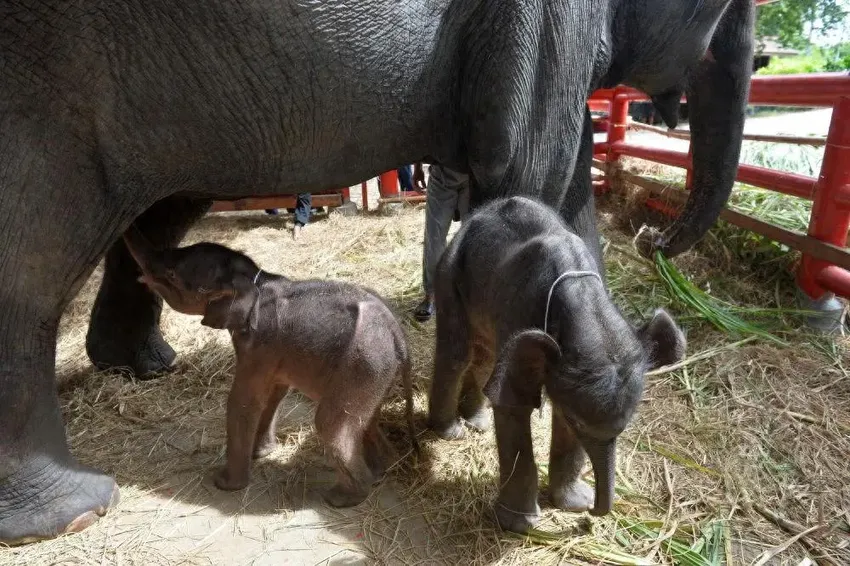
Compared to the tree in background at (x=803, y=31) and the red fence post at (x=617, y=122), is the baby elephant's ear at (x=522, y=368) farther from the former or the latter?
the tree in background at (x=803, y=31)

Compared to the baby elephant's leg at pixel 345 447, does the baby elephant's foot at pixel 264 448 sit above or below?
below

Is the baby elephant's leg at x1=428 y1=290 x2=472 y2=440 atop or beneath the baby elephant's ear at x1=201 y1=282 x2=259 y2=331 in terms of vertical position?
beneath

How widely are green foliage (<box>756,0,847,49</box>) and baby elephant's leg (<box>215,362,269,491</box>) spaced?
22037mm

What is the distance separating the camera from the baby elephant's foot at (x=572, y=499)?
84.7 inches

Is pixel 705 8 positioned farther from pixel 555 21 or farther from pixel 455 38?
pixel 455 38

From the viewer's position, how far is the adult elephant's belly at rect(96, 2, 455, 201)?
5.97 feet

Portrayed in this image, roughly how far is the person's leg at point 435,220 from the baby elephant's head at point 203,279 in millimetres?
1829

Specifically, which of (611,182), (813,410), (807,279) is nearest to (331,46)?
(813,410)

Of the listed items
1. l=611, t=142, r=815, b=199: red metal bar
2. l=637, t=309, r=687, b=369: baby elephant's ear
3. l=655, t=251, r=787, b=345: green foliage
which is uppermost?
l=637, t=309, r=687, b=369: baby elephant's ear

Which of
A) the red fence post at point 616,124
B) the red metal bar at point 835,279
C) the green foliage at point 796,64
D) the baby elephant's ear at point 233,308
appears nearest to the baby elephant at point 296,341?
the baby elephant's ear at point 233,308

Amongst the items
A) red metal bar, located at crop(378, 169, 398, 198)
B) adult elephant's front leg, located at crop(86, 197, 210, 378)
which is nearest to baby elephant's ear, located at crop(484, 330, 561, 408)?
adult elephant's front leg, located at crop(86, 197, 210, 378)

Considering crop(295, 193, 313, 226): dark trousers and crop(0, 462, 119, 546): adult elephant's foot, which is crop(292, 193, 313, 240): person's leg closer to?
crop(295, 193, 313, 226): dark trousers

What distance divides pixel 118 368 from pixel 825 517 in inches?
128

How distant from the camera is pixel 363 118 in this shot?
6.95 ft
